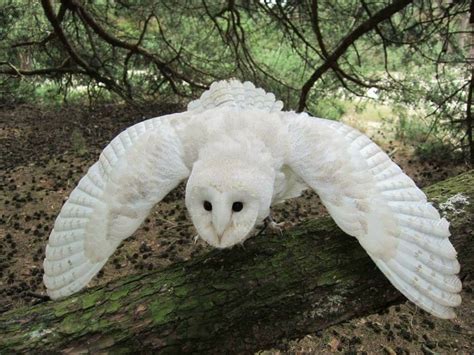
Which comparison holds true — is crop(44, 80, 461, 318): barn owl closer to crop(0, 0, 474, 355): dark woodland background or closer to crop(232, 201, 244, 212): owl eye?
crop(232, 201, 244, 212): owl eye

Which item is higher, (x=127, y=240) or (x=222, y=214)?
(x=127, y=240)

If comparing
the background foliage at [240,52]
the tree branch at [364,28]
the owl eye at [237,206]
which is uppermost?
the background foliage at [240,52]

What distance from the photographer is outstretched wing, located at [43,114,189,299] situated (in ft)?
5.47

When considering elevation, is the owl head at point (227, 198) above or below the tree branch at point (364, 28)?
below

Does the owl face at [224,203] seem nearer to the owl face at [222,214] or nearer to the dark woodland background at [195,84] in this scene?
the owl face at [222,214]

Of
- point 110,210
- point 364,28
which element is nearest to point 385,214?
A: point 110,210

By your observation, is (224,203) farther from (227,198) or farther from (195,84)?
(195,84)

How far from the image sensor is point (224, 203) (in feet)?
4.75

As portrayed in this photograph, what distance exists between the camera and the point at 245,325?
4.99ft

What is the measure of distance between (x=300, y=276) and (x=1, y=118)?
16.9ft

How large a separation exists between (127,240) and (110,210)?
181 cm

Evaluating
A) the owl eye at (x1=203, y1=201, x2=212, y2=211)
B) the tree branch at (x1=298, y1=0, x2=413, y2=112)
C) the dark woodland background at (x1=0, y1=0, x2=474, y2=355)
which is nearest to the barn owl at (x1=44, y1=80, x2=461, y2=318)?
the owl eye at (x1=203, y1=201, x2=212, y2=211)

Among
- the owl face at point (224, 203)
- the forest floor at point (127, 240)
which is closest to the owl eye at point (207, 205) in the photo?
the owl face at point (224, 203)

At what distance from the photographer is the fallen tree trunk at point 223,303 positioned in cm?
145
